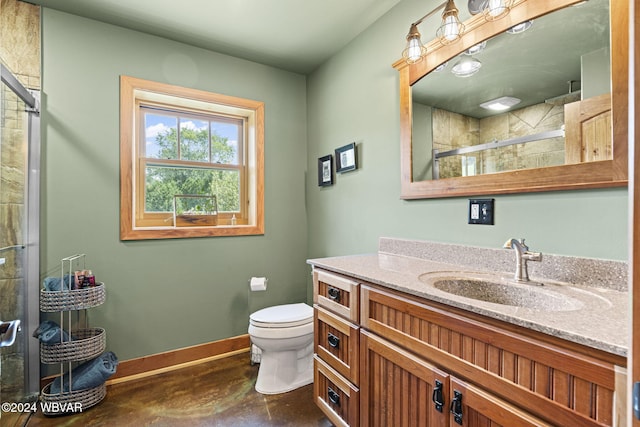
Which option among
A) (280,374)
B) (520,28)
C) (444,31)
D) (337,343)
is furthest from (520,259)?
(280,374)

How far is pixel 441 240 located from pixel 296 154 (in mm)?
1660

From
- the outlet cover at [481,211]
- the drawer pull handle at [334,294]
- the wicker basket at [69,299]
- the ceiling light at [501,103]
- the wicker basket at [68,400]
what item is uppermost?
the ceiling light at [501,103]

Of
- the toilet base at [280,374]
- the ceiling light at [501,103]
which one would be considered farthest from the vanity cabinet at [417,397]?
the ceiling light at [501,103]

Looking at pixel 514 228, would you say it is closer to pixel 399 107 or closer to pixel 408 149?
pixel 408 149

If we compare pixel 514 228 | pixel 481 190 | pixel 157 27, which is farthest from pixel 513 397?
pixel 157 27

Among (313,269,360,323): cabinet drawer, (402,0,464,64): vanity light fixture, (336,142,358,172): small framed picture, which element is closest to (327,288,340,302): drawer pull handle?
(313,269,360,323): cabinet drawer

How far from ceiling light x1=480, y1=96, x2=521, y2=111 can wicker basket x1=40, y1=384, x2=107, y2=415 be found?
2.70 meters

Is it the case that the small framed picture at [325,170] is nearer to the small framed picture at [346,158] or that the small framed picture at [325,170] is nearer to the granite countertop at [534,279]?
the small framed picture at [346,158]

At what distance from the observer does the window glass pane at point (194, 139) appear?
2582 millimetres

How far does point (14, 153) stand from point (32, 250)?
0.58 meters

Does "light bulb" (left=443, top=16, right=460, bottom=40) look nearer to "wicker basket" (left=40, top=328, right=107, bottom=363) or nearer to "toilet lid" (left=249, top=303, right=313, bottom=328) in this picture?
"toilet lid" (left=249, top=303, right=313, bottom=328)

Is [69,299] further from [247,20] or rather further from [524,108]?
[524,108]

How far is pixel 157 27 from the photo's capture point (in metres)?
2.19

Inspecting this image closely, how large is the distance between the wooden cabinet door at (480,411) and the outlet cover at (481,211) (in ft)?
2.56
